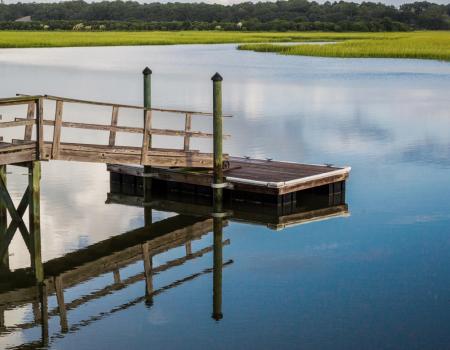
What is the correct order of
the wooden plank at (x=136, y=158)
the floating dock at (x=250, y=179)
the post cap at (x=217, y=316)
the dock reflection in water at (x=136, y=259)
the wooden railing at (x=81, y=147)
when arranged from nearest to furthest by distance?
the post cap at (x=217, y=316)
the dock reflection in water at (x=136, y=259)
the wooden railing at (x=81, y=147)
the wooden plank at (x=136, y=158)
the floating dock at (x=250, y=179)

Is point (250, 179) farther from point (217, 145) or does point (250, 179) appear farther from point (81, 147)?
point (81, 147)

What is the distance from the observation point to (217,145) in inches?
768

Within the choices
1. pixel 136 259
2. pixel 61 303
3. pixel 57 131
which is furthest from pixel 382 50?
pixel 61 303

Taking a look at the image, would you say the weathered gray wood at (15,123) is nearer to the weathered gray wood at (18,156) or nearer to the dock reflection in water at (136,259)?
the weathered gray wood at (18,156)

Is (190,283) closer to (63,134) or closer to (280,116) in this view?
A: (63,134)

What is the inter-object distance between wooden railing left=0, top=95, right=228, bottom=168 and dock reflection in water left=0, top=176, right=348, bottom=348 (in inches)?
41.7

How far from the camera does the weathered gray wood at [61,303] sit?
13125 mm

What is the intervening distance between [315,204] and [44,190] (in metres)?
5.85

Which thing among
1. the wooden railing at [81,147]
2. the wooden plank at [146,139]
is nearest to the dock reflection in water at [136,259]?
the wooden railing at [81,147]

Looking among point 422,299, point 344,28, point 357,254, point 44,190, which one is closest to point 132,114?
point 44,190

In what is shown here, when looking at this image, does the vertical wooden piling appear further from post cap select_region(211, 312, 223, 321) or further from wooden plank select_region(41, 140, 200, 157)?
wooden plank select_region(41, 140, 200, 157)

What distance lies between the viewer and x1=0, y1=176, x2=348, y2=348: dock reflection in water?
13.6 m

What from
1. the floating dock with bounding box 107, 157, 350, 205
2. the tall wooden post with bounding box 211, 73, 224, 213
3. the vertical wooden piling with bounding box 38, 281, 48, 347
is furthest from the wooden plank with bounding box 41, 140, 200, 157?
the vertical wooden piling with bounding box 38, 281, 48, 347

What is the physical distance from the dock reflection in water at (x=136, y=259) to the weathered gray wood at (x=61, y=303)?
13mm
